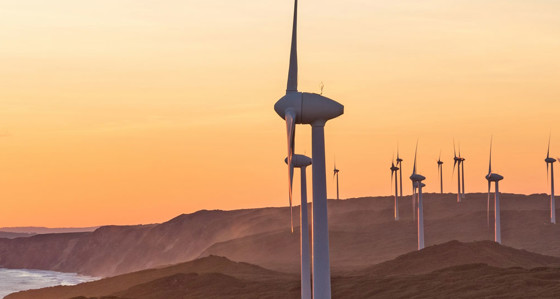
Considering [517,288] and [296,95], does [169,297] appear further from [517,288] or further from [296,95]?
[296,95]

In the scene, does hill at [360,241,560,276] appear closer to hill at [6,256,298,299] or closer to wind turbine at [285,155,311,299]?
hill at [6,256,298,299]

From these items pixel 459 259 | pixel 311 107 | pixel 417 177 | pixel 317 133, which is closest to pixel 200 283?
pixel 417 177

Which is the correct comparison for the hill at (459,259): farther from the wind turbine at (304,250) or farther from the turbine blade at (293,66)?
the turbine blade at (293,66)

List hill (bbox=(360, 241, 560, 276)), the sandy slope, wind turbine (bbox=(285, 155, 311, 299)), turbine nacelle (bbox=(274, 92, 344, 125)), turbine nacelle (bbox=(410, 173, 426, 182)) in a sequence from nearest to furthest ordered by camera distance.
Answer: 1. turbine nacelle (bbox=(274, 92, 344, 125))
2. wind turbine (bbox=(285, 155, 311, 299))
3. the sandy slope
4. hill (bbox=(360, 241, 560, 276))
5. turbine nacelle (bbox=(410, 173, 426, 182))

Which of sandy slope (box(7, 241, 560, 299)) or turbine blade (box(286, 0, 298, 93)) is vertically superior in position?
turbine blade (box(286, 0, 298, 93))

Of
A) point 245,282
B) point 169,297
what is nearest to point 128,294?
point 169,297

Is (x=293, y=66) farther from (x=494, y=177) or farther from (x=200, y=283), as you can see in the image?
(x=494, y=177)

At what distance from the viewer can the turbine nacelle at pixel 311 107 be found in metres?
65.1

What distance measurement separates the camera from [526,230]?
198750mm

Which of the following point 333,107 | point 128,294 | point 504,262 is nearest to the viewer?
point 333,107

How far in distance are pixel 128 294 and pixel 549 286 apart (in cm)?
6822

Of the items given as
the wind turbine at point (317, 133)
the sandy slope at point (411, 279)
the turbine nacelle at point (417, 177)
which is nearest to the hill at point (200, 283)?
the sandy slope at point (411, 279)

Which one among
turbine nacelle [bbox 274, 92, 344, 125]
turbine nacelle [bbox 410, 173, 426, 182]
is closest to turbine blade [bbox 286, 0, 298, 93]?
turbine nacelle [bbox 274, 92, 344, 125]

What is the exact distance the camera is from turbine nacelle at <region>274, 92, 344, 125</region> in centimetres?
6506
